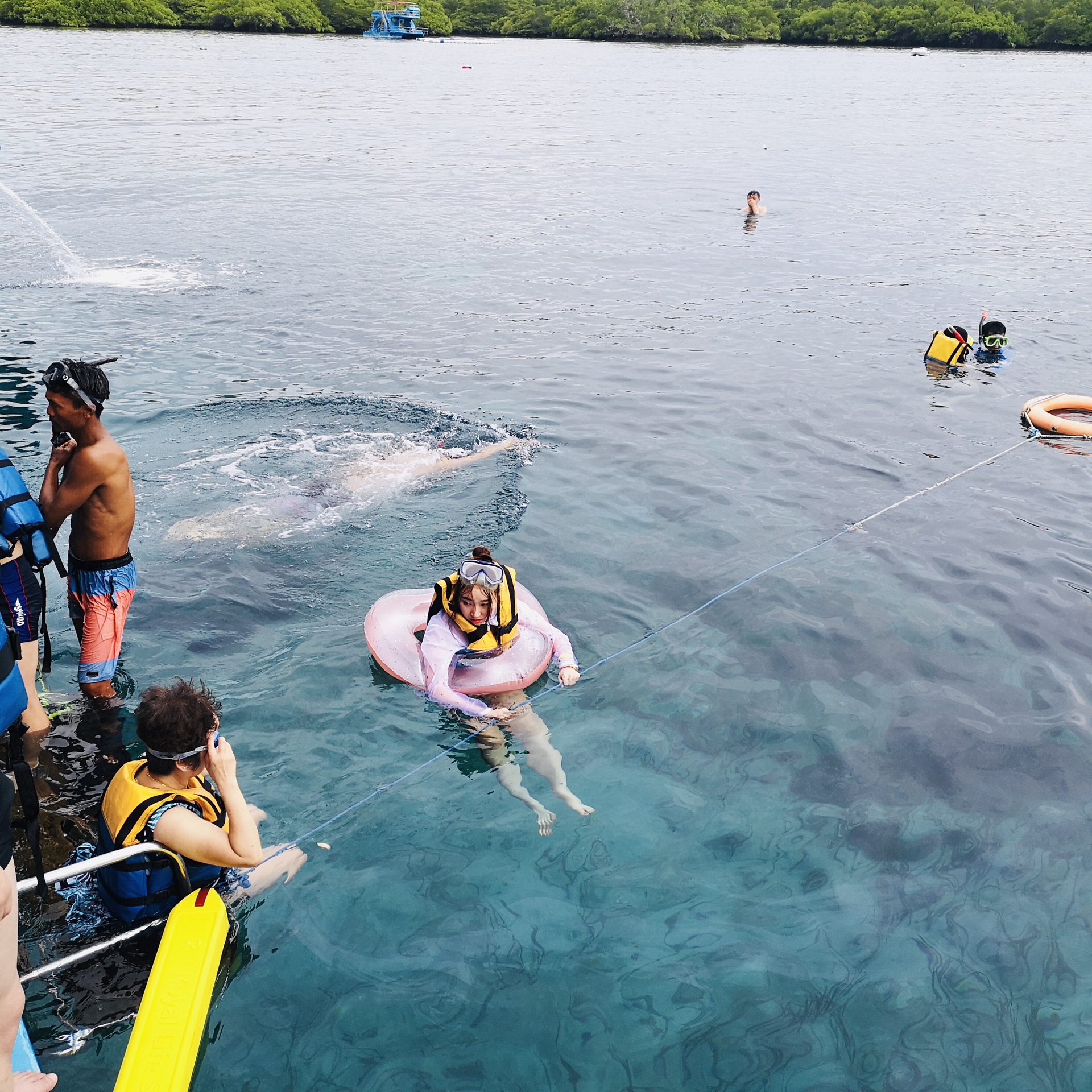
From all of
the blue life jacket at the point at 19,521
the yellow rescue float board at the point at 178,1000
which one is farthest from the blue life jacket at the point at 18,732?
the yellow rescue float board at the point at 178,1000

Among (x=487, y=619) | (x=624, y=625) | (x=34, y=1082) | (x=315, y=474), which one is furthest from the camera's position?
(x=315, y=474)

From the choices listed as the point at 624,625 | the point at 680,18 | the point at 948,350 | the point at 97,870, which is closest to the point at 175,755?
the point at 97,870

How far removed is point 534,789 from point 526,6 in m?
117

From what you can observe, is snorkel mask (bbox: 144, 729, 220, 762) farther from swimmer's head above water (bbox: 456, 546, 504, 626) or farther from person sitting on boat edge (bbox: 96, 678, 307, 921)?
swimmer's head above water (bbox: 456, 546, 504, 626)

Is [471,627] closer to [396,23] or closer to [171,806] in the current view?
[171,806]

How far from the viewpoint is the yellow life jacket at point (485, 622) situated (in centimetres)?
678

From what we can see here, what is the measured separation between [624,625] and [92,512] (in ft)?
13.9

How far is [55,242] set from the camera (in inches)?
789

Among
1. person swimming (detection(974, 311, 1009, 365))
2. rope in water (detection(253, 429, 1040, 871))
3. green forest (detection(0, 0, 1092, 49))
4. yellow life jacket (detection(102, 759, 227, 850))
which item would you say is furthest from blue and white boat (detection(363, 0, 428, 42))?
yellow life jacket (detection(102, 759, 227, 850))

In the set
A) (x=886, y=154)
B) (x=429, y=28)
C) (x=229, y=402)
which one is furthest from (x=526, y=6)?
(x=229, y=402)

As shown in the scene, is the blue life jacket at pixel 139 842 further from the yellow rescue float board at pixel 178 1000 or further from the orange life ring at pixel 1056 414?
the orange life ring at pixel 1056 414

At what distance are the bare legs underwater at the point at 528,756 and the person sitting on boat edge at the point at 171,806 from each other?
7.23 feet

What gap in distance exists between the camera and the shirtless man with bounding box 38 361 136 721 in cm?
566

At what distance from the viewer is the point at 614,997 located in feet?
16.6
